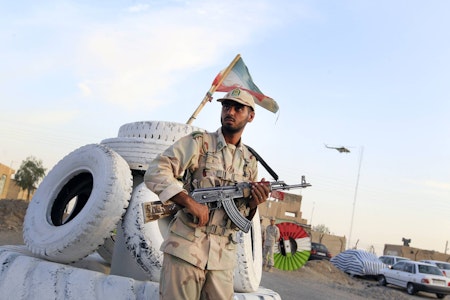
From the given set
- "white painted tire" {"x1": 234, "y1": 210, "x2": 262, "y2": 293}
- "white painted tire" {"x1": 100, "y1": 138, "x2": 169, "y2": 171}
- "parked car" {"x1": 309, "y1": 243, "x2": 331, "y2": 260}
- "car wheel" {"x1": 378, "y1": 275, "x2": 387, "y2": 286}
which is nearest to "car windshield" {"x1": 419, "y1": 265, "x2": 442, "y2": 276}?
"car wheel" {"x1": 378, "y1": 275, "x2": 387, "y2": 286}

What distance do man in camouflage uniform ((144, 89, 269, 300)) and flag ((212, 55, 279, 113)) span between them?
4.90 m

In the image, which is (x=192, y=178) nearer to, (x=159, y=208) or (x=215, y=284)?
(x=159, y=208)

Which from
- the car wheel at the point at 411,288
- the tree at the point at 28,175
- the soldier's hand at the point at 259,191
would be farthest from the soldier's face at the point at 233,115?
the tree at the point at 28,175

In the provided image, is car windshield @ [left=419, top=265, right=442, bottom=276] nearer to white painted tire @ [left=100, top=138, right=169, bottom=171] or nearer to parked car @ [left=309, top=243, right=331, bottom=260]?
parked car @ [left=309, top=243, right=331, bottom=260]

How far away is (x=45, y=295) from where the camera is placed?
349 centimetres

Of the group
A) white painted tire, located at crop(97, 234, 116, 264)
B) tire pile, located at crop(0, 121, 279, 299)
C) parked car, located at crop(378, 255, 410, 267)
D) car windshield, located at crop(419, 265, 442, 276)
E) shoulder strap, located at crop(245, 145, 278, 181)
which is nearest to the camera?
shoulder strap, located at crop(245, 145, 278, 181)

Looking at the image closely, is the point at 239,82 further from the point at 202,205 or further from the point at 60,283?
the point at 202,205

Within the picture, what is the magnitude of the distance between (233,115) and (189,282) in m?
0.94

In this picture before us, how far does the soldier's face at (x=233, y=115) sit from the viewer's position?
99.5 inches

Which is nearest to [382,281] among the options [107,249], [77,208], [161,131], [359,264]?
[359,264]

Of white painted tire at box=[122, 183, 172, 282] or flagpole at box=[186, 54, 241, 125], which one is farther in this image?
flagpole at box=[186, 54, 241, 125]

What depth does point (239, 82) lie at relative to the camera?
7906 millimetres

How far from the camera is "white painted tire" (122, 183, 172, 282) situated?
3.96 metres

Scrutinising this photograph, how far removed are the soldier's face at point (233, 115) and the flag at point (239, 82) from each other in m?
4.94
